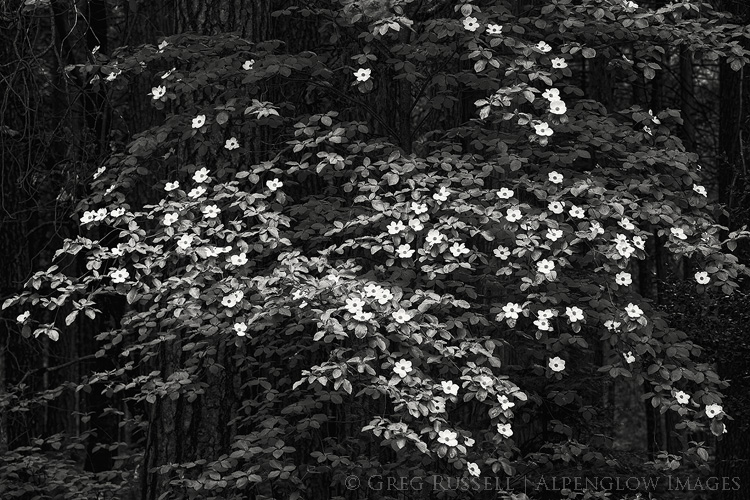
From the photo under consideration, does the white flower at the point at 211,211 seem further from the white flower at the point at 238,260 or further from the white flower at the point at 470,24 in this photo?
the white flower at the point at 470,24

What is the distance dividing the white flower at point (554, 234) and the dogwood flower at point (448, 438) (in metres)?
0.81

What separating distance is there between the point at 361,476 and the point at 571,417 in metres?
1.37

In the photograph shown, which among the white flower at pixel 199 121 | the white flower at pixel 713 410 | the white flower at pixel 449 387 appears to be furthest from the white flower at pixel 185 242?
the white flower at pixel 713 410

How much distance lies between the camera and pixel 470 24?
12.3 feet

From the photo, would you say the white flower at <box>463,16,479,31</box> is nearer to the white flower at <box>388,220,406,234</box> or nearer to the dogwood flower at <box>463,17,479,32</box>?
the dogwood flower at <box>463,17,479,32</box>

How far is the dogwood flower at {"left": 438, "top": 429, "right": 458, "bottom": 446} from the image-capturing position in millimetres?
3229

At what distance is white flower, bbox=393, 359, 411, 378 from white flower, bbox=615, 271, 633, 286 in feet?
3.04

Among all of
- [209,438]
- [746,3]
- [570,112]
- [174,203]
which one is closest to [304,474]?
[209,438]

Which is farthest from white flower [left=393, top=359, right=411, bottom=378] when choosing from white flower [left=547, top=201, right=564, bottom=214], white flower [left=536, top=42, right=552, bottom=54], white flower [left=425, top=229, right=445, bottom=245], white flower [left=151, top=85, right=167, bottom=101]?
white flower [left=151, top=85, right=167, bottom=101]

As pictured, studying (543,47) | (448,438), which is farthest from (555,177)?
(448,438)

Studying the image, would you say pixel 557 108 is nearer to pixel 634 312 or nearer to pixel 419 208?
pixel 419 208

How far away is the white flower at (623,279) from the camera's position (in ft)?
11.7

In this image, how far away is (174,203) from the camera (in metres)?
3.72

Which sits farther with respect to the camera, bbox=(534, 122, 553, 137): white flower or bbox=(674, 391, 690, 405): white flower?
bbox=(534, 122, 553, 137): white flower
